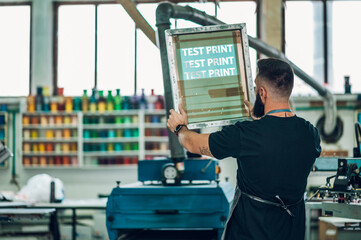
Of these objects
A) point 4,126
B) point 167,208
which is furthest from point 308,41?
point 167,208

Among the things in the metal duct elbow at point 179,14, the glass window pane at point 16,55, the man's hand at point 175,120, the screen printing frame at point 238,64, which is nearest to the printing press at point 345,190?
the screen printing frame at point 238,64

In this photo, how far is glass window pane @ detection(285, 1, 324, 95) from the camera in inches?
300

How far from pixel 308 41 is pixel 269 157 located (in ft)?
20.4

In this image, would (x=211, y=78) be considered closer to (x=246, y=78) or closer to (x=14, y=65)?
(x=246, y=78)

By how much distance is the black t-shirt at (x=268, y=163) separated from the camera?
183 centimetres

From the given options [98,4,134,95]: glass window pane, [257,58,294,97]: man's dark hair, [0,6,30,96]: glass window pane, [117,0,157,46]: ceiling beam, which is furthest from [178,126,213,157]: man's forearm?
[0,6,30,96]: glass window pane

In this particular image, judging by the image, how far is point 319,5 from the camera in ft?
25.1

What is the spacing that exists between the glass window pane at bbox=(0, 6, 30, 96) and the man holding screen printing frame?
21.4ft

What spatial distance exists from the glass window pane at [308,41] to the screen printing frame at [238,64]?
5584 mm

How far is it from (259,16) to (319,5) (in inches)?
37.7

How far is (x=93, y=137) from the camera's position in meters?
7.11

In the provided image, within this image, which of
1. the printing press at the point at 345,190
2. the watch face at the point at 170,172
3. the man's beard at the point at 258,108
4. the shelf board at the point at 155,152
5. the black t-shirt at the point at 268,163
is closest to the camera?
the black t-shirt at the point at 268,163

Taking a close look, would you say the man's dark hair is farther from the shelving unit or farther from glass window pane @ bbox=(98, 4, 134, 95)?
glass window pane @ bbox=(98, 4, 134, 95)

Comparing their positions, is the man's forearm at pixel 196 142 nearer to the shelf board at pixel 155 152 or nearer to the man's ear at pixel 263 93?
the man's ear at pixel 263 93
